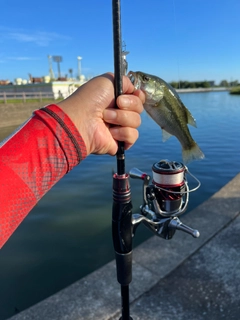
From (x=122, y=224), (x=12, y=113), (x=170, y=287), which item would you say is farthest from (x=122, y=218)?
(x=12, y=113)

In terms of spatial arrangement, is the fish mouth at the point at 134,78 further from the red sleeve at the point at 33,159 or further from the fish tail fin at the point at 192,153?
the fish tail fin at the point at 192,153

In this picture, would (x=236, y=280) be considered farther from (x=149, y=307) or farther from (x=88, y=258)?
(x=88, y=258)

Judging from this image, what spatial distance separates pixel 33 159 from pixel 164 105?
0.89m

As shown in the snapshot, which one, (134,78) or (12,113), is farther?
(12,113)

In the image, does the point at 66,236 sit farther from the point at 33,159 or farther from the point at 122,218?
the point at 33,159

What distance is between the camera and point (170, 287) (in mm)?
2404

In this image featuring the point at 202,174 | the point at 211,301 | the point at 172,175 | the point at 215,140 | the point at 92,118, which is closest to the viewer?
the point at 92,118

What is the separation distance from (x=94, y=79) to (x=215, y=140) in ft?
37.0

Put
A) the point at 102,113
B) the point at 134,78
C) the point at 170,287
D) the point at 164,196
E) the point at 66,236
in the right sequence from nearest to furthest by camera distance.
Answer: the point at 102,113 < the point at 134,78 < the point at 164,196 < the point at 170,287 < the point at 66,236

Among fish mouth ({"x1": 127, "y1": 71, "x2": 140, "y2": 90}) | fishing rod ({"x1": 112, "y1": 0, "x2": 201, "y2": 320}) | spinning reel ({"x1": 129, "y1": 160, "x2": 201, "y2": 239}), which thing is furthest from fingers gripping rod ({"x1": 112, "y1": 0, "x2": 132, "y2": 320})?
spinning reel ({"x1": 129, "y1": 160, "x2": 201, "y2": 239})

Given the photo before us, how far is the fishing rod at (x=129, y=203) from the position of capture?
48.9 inches

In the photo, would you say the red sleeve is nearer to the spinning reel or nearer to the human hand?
the human hand

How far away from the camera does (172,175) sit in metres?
2.09

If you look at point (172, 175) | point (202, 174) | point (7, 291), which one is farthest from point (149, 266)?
point (202, 174)
